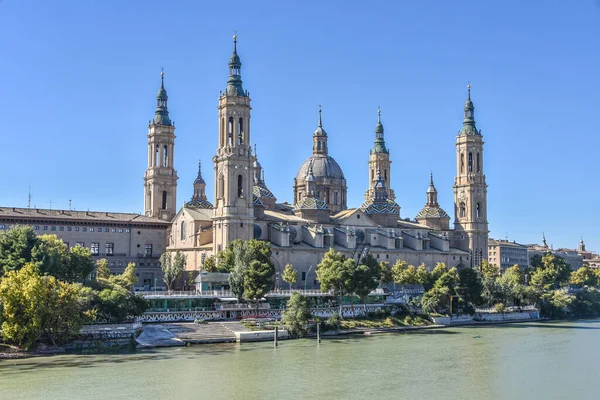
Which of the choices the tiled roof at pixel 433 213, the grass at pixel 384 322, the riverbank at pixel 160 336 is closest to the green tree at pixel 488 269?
the tiled roof at pixel 433 213

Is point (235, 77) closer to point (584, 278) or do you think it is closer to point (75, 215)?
point (75, 215)

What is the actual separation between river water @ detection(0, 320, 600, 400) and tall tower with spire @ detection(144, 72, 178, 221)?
4342 centimetres

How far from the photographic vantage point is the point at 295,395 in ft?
134

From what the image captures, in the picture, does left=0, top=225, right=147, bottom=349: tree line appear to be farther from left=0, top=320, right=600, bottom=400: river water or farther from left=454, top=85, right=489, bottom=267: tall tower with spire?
left=454, top=85, right=489, bottom=267: tall tower with spire

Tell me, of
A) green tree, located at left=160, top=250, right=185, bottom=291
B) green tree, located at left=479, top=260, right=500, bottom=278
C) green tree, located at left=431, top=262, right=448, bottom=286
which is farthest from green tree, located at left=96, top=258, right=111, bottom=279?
green tree, located at left=479, top=260, right=500, bottom=278

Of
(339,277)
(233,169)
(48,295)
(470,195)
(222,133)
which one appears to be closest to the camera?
(48,295)

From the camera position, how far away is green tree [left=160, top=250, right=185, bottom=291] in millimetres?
82125

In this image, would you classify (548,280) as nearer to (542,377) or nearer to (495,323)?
(495,323)

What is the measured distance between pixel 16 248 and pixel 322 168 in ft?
203

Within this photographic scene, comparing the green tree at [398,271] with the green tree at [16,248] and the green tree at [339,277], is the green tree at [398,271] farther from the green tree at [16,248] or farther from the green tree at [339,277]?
the green tree at [16,248]

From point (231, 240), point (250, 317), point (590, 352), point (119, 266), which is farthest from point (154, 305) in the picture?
point (590, 352)

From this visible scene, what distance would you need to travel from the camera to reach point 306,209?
9750cm

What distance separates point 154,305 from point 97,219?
2607 centimetres

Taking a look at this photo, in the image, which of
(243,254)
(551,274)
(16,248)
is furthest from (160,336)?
(551,274)
